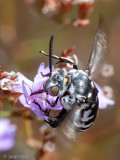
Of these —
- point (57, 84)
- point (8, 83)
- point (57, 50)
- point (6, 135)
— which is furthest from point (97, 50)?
point (57, 50)

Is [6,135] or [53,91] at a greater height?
[6,135]

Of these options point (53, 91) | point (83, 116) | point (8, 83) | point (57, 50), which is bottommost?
point (83, 116)

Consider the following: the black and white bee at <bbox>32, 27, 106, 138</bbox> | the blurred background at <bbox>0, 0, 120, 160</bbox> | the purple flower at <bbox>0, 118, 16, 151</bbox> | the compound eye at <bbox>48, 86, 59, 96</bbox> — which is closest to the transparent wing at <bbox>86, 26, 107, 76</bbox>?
the black and white bee at <bbox>32, 27, 106, 138</bbox>

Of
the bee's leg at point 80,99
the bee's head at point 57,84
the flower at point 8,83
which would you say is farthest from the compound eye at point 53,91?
the flower at point 8,83

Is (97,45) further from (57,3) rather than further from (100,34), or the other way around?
(57,3)

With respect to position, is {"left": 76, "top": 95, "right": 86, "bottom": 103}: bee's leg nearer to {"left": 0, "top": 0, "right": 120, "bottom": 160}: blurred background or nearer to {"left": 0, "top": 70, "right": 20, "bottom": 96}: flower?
{"left": 0, "top": 70, "right": 20, "bottom": 96}: flower

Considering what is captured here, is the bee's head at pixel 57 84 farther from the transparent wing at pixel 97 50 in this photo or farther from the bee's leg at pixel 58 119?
the transparent wing at pixel 97 50

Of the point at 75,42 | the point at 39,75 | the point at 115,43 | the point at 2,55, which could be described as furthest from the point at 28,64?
the point at 39,75

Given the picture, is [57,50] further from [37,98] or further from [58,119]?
[58,119]
